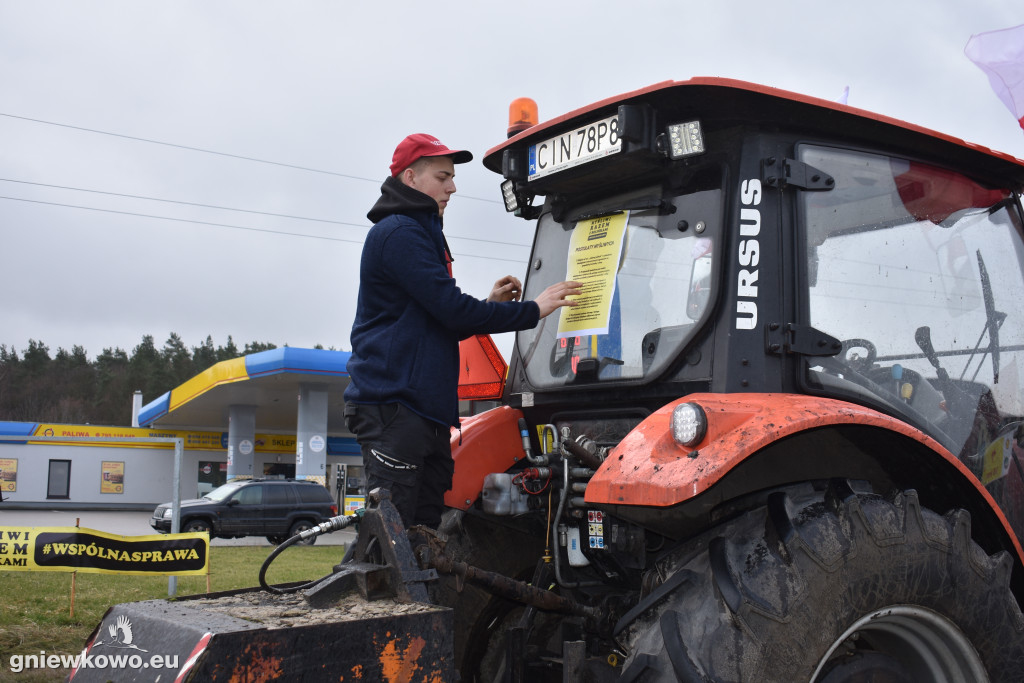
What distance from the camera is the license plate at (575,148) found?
3104mm

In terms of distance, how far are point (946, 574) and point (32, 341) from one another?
294 feet

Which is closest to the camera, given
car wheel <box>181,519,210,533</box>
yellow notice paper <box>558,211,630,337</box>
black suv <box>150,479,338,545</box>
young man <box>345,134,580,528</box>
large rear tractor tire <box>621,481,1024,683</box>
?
large rear tractor tire <box>621,481,1024,683</box>

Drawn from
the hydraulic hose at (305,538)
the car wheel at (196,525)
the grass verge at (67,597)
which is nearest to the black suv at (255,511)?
the car wheel at (196,525)

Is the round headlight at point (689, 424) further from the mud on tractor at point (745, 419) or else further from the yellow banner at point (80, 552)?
the yellow banner at point (80, 552)

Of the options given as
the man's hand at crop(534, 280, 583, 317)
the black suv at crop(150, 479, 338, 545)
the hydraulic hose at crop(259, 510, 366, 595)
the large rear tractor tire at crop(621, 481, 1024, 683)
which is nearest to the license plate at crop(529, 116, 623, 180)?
the man's hand at crop(534, 280, 583, 317)

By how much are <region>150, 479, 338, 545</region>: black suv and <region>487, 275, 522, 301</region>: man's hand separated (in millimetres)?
20928

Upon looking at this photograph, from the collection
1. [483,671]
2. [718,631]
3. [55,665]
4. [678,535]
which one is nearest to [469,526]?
[483,671]

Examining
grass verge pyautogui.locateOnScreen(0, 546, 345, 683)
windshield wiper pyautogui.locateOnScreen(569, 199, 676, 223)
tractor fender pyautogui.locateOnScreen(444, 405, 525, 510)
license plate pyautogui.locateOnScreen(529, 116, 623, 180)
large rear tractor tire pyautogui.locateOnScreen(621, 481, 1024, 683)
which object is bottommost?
grass verge pyautogui.locateOnScreen(0, 546, 345, 683)

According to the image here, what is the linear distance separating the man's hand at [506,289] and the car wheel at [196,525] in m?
21.5

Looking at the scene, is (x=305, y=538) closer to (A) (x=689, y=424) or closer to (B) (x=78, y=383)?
(A) (x=689, y=424)

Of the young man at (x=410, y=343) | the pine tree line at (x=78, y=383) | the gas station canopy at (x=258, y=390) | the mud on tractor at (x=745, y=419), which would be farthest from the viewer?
the pine tree line at (x=78, y=383)

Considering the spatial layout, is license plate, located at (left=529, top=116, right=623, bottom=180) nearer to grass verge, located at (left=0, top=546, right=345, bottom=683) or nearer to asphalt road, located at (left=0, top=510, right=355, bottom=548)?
grass verge, located at (left=0, top=546, right=345, bottom=683)

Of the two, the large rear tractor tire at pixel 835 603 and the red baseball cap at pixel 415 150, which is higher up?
the red baseball cap at pixel 415 150

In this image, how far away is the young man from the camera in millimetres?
3043
